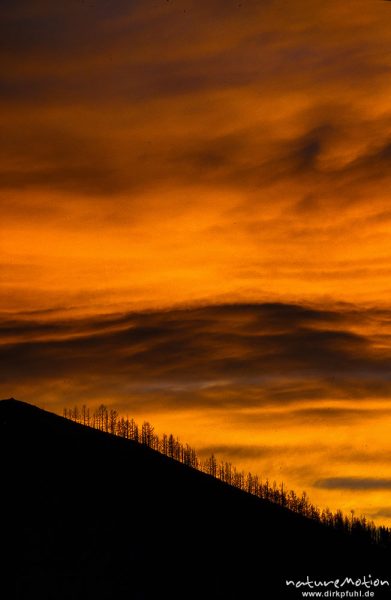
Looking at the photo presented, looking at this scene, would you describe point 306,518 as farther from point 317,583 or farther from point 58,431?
point 58,431

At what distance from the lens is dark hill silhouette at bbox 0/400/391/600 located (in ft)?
205

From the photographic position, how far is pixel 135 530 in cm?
6750

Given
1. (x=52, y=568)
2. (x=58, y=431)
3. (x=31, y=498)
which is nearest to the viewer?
(x=52, y=568)

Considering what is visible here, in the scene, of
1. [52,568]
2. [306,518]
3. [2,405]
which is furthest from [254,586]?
[2,405]

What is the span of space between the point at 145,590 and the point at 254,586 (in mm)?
7767

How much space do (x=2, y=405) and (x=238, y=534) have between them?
69.4 ft

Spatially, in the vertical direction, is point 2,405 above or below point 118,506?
above

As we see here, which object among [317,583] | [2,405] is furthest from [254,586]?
[2,405]

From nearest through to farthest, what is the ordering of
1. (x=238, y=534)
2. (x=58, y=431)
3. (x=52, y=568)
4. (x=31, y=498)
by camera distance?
(x=52, y=568), (x=31, y=498), (x=238, y=534), (x=58, y=431)

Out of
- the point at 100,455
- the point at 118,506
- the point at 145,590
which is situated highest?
the point at 100,455

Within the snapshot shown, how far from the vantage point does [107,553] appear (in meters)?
64.3

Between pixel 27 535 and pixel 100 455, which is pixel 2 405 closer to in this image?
pixel 100 455

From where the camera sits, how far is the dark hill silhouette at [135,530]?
205 ft

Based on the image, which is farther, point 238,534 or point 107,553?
point 238,534
